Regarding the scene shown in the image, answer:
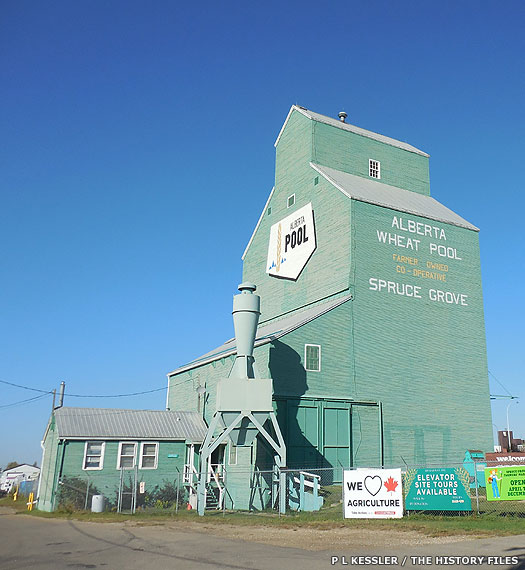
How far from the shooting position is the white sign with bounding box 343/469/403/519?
20.1m

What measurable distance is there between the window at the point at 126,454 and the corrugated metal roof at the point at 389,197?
19.7 metres

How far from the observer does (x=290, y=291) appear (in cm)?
4062

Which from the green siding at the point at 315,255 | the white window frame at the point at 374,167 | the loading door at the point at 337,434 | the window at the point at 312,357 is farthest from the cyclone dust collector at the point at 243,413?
the white window frame at the point at 374,167

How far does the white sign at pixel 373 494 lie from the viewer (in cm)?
2011

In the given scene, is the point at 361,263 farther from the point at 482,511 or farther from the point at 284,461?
the point at 482,511

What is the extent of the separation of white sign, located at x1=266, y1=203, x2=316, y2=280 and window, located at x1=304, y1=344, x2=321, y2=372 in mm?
8724

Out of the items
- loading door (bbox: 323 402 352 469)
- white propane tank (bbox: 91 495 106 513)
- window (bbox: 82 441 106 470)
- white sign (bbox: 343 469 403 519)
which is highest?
loading door (bbox: 323 402 352 469)

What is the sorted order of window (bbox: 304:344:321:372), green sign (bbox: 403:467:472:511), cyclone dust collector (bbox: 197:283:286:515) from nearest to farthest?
1. green sign (bbox: 403:467:472:511)
2. cyclone dust collector (bbox: 197:283:286:515)
3. window (bbox: 304:344:321:372)

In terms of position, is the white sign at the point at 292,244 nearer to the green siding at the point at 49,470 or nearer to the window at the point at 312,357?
the window at the point at 312,357

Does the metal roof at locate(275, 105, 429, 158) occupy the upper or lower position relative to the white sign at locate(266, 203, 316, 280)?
upper

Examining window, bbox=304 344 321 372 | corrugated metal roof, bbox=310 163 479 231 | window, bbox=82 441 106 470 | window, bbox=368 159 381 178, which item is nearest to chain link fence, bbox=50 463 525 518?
window, bbox=82 441 106 470

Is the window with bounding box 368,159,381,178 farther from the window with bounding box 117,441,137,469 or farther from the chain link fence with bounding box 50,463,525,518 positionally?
the window with bounding box 117,441,137,469

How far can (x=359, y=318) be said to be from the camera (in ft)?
112

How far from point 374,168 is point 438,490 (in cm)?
2760
